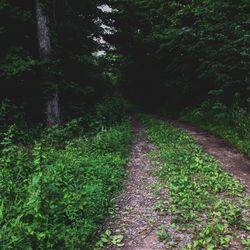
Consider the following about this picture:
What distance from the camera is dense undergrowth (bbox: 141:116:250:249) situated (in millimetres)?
5570

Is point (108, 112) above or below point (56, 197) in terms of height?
above

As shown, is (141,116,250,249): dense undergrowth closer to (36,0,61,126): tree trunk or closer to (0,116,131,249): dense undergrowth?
(0,116,131,249): dense undergrowth

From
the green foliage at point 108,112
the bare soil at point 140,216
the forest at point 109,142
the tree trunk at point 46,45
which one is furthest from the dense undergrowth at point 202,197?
the tree trunk at point 46,45

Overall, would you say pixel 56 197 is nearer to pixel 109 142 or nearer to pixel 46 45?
pixel 109 142

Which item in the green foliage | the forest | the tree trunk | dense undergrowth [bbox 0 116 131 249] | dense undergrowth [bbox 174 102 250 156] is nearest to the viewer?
dense undergrowth [bbox 0 116 131 249]

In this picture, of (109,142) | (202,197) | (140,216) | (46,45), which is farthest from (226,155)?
(46,45)

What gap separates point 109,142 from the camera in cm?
1067

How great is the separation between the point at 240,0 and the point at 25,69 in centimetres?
1093

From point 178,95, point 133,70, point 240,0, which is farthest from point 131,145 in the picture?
point 133,70

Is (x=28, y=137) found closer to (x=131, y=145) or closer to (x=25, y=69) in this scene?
(x=25, y=69)

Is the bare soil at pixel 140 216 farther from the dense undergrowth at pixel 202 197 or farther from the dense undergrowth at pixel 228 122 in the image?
the dense undergrowth at pixel 228 122

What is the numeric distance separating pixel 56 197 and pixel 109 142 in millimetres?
4955

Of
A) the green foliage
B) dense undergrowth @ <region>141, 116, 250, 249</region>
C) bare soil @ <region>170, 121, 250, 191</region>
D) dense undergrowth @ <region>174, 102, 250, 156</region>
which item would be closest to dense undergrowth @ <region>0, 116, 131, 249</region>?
dense undergrowth @ <region>141, 116, 250, 249</region>

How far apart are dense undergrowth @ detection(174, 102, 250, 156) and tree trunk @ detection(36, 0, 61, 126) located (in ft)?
24.9
